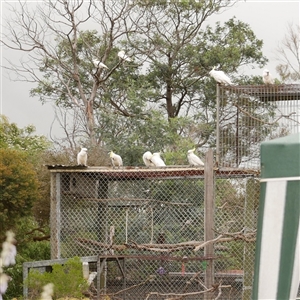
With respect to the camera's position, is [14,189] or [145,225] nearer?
[14,189]

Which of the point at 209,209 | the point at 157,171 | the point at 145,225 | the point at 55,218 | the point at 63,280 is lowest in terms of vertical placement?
the point at 63,280

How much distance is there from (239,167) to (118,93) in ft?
34.5

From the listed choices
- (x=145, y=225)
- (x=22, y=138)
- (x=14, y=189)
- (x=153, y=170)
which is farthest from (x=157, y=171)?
(x=22, y=138)

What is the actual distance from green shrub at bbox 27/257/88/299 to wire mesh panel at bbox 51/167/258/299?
15.6 inches

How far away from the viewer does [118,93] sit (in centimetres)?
1706

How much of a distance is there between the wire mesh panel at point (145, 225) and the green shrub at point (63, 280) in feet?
1.30

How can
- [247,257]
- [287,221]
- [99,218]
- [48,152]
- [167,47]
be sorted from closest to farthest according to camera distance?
[287,221]
[247,257]
[99,218]
[48,152]
[167,47]

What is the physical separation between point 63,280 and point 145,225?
8.42ft

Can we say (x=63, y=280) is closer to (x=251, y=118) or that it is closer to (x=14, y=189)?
(x=14, y=189)

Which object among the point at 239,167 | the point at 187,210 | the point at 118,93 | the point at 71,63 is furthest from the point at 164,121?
the point at 239,167

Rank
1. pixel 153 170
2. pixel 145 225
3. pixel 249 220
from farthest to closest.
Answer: pixel 145 225
pixel 249 220
pixel 153 170

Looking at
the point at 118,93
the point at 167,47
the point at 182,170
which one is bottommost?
the point at 182,170

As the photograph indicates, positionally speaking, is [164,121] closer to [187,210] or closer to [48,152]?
[48,152]

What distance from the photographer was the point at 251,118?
750 cm
